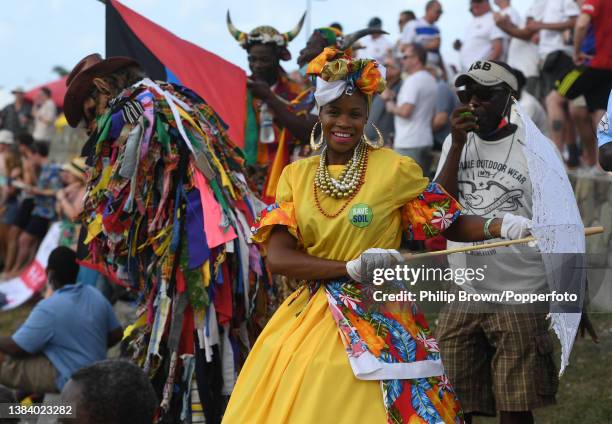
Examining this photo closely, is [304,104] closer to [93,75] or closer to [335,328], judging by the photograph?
[93,75]

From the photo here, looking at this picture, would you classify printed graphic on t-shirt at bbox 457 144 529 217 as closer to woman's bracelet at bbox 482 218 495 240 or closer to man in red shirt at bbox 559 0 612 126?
woman's bracelet at bbox 482 218 495 240

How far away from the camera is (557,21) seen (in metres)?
10.4

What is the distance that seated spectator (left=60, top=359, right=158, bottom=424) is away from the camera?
3.61 metres

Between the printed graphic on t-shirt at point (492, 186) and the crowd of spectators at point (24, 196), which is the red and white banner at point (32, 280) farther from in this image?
the printed graphic on t-shirt at point (492, 186)

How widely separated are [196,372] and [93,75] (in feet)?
6.24

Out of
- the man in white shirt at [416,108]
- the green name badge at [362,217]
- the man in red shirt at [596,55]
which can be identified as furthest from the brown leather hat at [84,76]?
the man in white shirt at [416,108]

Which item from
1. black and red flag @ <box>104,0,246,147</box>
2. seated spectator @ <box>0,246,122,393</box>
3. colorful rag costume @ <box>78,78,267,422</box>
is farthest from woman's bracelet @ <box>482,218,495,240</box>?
seated spectator @ <box>0,246,122,393</box>

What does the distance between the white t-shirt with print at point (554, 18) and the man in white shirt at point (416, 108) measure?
1140 mm

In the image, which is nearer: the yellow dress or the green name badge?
the yellow dress

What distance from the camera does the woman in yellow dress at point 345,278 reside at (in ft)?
14.2

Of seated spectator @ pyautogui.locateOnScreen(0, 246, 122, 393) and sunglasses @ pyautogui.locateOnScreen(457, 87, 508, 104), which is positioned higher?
sunglasses @ pyautogui.locateOnScreen(457, 87, 508, 104)

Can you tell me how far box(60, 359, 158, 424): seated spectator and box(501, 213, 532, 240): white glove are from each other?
1.65 metres

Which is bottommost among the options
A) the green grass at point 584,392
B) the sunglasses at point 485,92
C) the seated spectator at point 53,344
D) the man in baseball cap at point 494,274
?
the green grass at point 584,392

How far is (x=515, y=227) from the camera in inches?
175
